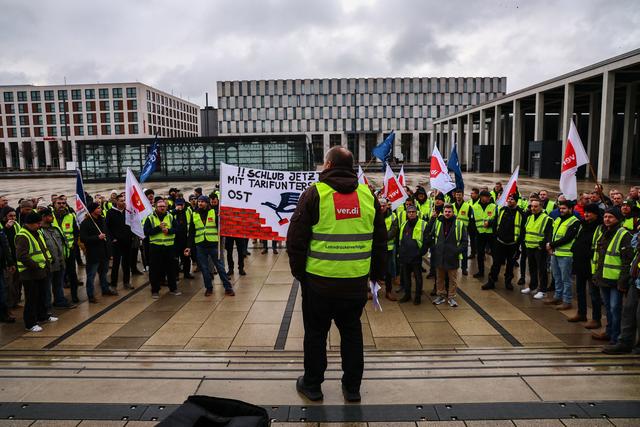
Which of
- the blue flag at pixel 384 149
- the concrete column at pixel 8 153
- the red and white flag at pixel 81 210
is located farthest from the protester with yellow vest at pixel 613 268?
the concrete column at pixel 8 153

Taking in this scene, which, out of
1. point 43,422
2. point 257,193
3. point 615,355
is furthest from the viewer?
point 257,193

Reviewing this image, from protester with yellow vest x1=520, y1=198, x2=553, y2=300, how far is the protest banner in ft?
14.3

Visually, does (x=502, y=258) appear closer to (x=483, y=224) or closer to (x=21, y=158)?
(x=483, y=224)

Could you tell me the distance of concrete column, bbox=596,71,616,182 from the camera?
3294cm

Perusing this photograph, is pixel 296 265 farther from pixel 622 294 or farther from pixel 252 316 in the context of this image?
pixel 622 294

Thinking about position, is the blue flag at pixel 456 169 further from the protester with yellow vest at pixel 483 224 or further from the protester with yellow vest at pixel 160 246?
the protester with yellow vest at pixel 160 246

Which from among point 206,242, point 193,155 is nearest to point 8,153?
point 193,155

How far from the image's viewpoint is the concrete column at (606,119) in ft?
108

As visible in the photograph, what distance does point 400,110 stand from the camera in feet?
369

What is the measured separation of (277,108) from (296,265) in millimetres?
114107

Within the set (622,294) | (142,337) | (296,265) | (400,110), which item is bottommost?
(142,337)

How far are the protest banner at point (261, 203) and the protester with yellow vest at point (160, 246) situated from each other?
156 centimetres

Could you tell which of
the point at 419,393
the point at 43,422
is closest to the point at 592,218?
the point at 419,393

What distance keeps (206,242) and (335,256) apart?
18.6 feet
